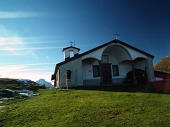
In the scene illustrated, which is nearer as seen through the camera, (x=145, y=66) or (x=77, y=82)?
(x=77, y=82)

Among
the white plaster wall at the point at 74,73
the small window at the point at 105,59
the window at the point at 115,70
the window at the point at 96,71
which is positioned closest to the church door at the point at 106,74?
the small window at the point at 105,59

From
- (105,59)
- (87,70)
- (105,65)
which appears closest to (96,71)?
(87,70)

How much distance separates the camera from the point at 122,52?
61.2 ft

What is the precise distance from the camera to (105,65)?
1945cm

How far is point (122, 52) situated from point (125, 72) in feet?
11.7

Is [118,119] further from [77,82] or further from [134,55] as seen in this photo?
[134,55]

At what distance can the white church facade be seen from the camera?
50.4 feet

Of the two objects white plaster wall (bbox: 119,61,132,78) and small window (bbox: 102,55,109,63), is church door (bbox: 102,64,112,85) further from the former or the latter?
white plaster wall (bbox: 119,61,132,78)

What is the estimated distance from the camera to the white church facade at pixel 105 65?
15.4 m

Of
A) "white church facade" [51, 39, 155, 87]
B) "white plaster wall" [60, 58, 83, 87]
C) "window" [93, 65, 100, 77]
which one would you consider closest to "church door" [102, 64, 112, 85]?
"white church facade" [51, 39, 155, 87]

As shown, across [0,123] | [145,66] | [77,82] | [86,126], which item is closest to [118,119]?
[86,126]

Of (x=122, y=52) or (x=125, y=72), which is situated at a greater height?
(x=122, y=52)

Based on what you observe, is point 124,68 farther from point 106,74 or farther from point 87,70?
point 87,70

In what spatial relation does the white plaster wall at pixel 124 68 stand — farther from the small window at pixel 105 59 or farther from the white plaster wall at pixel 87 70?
the white plaster wall at pixel 87 70
